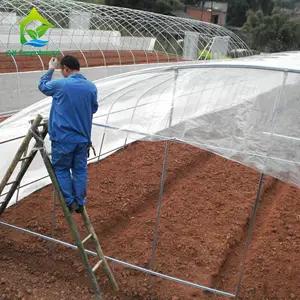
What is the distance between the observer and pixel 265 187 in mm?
8266

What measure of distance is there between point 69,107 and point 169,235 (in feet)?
9.67

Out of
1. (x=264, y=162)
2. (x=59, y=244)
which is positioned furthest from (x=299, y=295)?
(x=59, y=244)

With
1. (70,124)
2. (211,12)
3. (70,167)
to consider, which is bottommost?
(70,167)

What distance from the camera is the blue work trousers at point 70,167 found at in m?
4.11

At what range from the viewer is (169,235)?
605 centimetres

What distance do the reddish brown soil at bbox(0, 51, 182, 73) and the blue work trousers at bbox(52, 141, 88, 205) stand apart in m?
9.56

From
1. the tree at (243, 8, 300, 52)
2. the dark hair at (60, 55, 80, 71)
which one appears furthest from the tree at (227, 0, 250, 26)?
the dark hair at (60, 55, 80, 71)

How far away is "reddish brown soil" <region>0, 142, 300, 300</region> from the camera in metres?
4.88

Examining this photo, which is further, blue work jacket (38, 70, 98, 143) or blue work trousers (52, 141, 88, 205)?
blue work trousers (52, 141, 88, 205)

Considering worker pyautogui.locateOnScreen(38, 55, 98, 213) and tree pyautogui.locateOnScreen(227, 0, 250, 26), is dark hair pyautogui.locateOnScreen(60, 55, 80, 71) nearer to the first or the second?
worker pyautogui.locateOnScreen(38, 55, 98, 213)

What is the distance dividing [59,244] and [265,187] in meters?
4.72

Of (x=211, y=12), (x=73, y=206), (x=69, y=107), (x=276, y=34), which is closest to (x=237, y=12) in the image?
(x=211, y=12)

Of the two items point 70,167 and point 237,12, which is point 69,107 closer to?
point 70,167

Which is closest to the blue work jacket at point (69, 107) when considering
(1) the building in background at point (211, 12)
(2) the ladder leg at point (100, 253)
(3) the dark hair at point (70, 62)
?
(3) the dark hair at point (70, 62)
